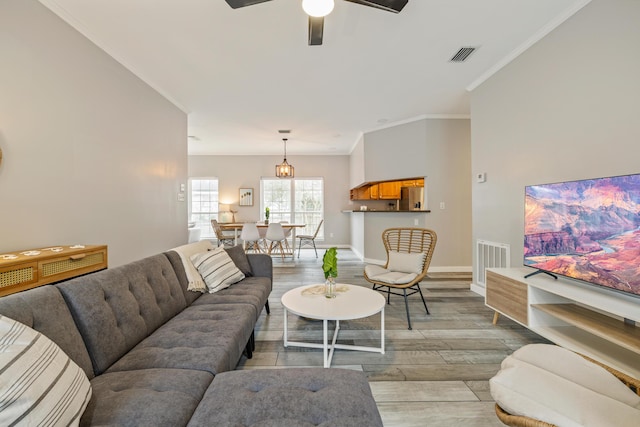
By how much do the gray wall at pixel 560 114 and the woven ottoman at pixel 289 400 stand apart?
234 centimetres

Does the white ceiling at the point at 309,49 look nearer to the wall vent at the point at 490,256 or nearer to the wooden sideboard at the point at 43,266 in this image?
the wooden sideboard at the point at 43,266

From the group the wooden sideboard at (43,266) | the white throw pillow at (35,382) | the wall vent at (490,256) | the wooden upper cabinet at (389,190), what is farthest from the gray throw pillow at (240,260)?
the wooden upper cabinet at (389,190)

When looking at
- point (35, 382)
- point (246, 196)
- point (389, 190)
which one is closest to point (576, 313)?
point (35, 382)

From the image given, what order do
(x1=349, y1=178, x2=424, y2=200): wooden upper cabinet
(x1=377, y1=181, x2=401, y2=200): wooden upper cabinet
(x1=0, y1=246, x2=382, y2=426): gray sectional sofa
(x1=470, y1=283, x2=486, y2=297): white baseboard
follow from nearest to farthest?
(x1=0, y1=246, x2=382, y2=426): gray sectional sofa
(x1=470, y1=283, x2=486, y2=297): white baseboard
(x1=349, y1=178, x2=424, y2=200): wooden upper cabinet
(x1=377, y1=181, x2=401, y2=200): wooden upper cabinet

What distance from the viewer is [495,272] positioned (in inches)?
99.1

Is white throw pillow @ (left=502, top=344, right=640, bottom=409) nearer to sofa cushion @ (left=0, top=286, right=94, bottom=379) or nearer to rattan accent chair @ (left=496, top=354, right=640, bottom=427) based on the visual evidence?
rattan accent chair @ (left=496, top=354, right=640, bottom=427)

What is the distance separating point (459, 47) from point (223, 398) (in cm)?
344

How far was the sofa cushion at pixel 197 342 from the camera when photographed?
1.29m

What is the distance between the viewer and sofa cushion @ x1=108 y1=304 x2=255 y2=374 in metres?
1.29

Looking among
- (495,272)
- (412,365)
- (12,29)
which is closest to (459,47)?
(495,272)

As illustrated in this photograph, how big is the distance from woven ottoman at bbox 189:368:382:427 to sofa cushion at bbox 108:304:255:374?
18cm

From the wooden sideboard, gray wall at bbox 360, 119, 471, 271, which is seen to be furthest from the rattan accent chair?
gray wall at bbox 360, 119, 471, 271

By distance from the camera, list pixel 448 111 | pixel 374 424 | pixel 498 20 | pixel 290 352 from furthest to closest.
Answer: pixel 448 111 < pixel 498 20 < pixel 290 352 < pixel 374 424

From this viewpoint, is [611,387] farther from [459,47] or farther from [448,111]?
[448,111]
